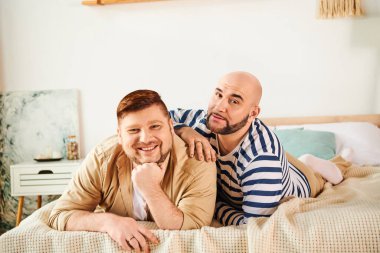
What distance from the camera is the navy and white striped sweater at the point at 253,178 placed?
1.48 metres

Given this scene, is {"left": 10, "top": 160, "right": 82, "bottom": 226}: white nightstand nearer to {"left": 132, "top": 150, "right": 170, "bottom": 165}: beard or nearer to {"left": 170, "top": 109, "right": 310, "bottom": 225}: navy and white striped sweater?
{"left": 170, "top": 109, "right": 310, "bottom": 225}: navy and white striped sweater

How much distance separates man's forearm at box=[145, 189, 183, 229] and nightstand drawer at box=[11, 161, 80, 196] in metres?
2.00

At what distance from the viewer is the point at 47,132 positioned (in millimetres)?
3506

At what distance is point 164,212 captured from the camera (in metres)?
1.36

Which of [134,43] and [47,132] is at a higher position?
[134,43]

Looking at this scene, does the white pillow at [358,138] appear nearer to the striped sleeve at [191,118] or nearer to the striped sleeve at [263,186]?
the striped sleeve at [191,118]

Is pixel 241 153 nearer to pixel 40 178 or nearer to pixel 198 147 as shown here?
pixel 198 147

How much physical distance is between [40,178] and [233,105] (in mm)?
2142

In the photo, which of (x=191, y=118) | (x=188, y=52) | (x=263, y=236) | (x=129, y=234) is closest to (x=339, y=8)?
(x=188, y=52)

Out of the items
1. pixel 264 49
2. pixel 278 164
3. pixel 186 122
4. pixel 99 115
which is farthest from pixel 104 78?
pixel 278 164

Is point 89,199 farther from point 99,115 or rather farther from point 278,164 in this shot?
point 99,115

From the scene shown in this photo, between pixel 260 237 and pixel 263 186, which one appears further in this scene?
pixel 263 186

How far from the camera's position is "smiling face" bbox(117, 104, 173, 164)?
4.60ft

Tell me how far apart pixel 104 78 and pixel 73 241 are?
236 centimetres
